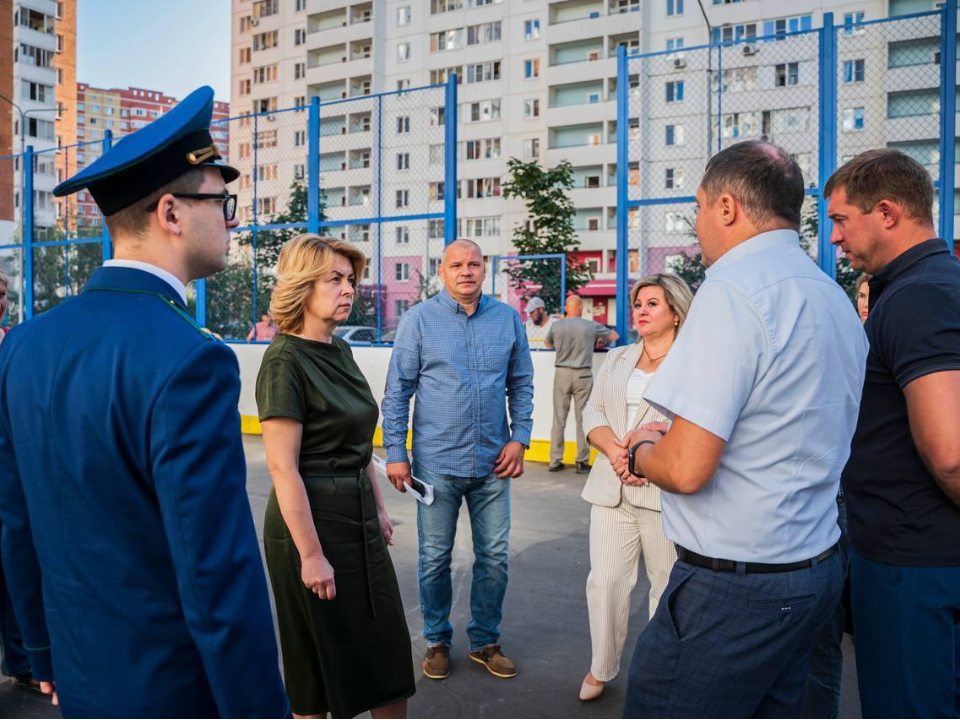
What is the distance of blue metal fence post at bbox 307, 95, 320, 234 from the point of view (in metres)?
11.2

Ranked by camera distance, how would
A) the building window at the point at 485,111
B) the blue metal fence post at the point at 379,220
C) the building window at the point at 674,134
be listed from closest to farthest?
1. the building window at the point at 674,134
2. the blue metal fence post at the point at 379,220
3. the building window at the point at 485,111

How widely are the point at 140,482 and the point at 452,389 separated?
107 inches

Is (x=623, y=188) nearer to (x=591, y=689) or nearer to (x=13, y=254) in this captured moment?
(x=591, y=689)

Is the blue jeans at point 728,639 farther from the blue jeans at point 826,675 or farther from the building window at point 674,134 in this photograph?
the building window at point 674,134

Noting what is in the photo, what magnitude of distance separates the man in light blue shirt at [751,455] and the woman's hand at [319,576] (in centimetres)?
116

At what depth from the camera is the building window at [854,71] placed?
373 inches

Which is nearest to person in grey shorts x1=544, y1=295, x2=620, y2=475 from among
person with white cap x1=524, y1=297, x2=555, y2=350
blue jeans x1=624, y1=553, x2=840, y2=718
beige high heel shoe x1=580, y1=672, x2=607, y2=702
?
person with white cap x1=524, y1=297, x2=555, y2=350

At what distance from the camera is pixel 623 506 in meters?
3.62

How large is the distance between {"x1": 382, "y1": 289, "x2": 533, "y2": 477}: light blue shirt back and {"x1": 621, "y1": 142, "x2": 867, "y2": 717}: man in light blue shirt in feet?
7.09

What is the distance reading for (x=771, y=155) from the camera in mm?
1966

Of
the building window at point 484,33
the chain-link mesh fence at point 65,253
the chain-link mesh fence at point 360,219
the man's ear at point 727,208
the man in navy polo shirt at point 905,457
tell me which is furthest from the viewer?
the building window at point 484,33

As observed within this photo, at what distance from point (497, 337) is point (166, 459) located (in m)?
2.96

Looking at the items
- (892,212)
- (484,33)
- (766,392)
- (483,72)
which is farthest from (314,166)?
(484,33)

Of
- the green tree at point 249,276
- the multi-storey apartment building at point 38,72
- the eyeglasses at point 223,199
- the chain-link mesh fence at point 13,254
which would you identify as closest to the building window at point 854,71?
the green tree at point 249,276
